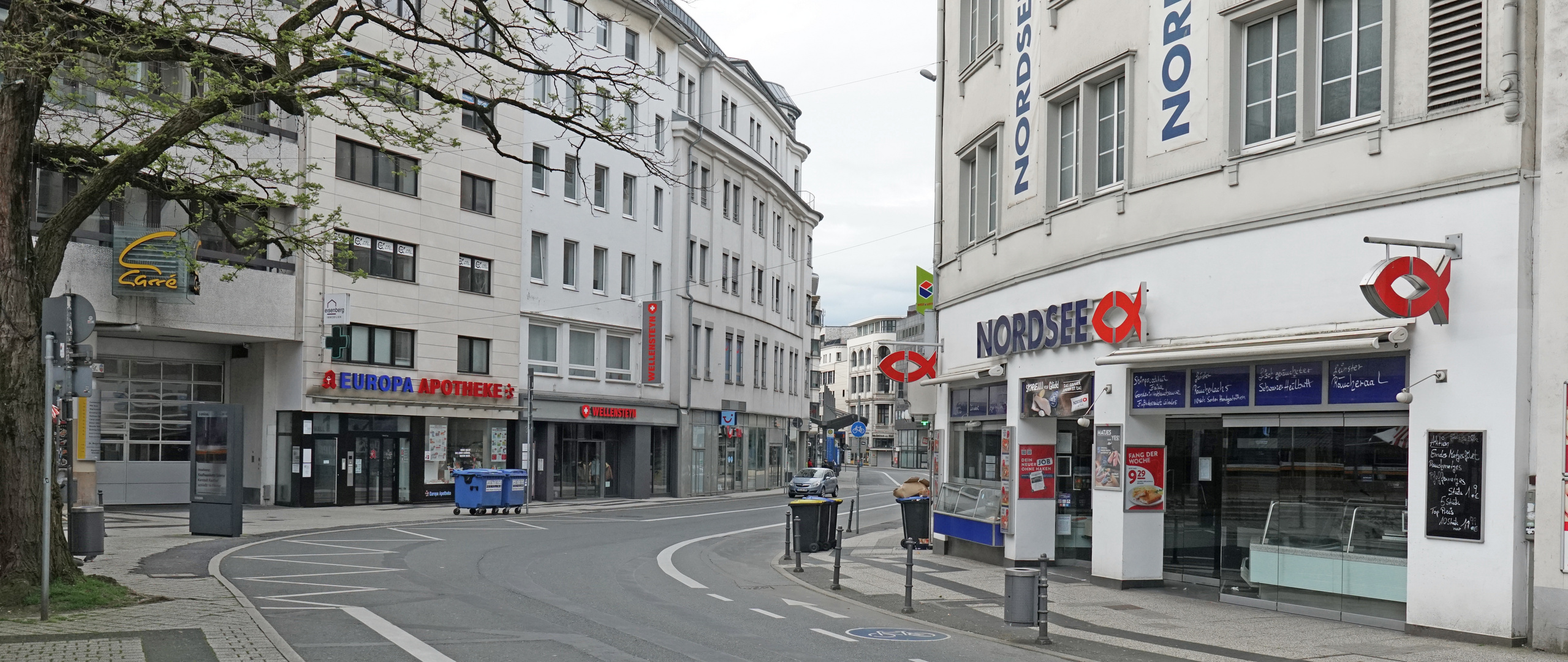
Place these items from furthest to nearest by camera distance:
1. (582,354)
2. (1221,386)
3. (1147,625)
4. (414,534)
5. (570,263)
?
(582,354)
(570,263)
(414,534)
(1221,386)
(1147,625)

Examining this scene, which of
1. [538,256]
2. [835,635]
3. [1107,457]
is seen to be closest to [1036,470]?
[1107,457]

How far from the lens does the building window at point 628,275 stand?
154ft

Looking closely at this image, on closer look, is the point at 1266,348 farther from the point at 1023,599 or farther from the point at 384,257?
the point at 384,257

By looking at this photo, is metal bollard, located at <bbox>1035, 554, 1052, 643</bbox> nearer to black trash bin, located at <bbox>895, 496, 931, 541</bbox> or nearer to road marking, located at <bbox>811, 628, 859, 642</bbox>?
road marking, located at <bbox>811, 628, 859, 642</bbox>

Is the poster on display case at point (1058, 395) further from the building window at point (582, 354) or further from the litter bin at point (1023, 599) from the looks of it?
the building window at point (582, 354)

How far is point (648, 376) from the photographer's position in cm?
4766

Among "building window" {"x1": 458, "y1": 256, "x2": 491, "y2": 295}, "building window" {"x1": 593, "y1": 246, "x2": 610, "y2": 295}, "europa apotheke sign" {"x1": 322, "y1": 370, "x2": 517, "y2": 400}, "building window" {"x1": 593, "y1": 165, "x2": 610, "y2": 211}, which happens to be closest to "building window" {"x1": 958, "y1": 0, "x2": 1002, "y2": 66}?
"europa apotheke sign" {"x1": 322, "y1": 370, "x2": 517, "y2": 400}

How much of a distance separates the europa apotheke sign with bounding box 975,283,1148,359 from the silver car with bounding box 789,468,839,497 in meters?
29.7

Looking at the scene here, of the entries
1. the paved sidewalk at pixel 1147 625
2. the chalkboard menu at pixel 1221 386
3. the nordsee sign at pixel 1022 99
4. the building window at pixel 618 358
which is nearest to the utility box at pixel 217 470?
the paved sidewalk at pixel 1147 625

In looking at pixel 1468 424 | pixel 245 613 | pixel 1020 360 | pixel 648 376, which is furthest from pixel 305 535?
pixel 648 376

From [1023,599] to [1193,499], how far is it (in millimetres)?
5428

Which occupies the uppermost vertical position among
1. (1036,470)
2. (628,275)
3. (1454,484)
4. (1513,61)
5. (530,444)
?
(628,275)

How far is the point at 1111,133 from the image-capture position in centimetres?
1739

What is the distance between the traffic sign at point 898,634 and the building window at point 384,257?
25.8m
